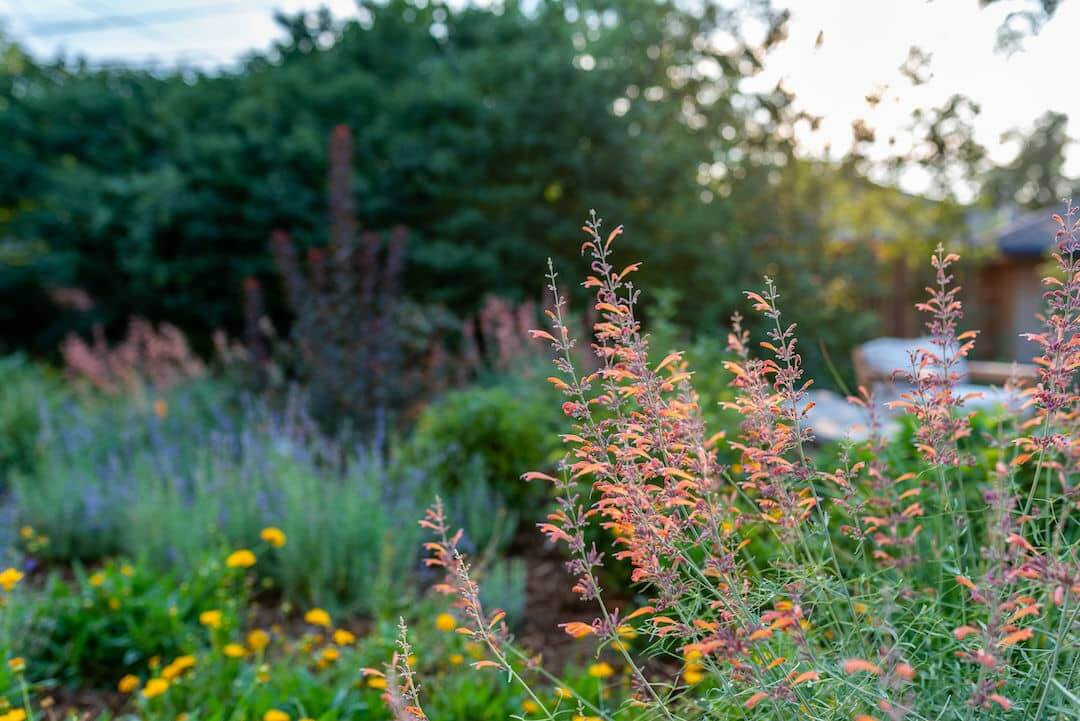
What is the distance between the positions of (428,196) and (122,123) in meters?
4.70

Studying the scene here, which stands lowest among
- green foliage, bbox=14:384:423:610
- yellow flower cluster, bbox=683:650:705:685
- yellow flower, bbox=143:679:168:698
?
green foliage, bbox=14:384:423:610

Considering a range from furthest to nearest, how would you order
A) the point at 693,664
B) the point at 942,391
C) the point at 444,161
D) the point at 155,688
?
the point at 444,161 < the point at 155,688 < the point at 693,664 < the point at 942,391

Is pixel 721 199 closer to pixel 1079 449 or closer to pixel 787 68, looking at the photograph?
pixel 787 68

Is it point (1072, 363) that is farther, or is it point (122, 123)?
point (122, 123)

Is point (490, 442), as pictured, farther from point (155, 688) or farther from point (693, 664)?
point (693, 664)

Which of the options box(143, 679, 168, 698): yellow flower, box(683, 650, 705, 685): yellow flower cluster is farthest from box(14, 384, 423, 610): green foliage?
box(683, 650, 705, 685): yellow flower cluster

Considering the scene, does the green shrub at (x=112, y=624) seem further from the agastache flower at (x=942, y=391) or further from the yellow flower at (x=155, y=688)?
the agastache flower at (x=942, y=391)

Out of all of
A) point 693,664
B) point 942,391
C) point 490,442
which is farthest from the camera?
point 490,442

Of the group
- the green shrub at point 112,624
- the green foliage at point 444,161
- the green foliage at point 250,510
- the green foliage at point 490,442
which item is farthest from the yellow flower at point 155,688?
the green foliage at point 444,161

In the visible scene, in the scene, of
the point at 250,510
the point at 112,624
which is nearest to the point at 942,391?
the point at 112,624

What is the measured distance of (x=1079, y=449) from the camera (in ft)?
4.99

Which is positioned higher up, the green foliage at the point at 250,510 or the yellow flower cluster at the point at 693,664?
→ the yellow flower cluster at the point at 693,664

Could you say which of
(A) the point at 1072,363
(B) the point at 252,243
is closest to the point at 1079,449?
(A) the point at 1072,363

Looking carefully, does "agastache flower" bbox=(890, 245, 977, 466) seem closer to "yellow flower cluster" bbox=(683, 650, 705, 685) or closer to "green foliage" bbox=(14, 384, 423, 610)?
"yellow flower cluster" bbox=(683, 650, 705, 685)
